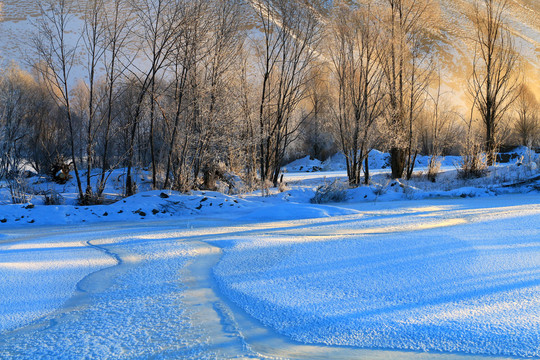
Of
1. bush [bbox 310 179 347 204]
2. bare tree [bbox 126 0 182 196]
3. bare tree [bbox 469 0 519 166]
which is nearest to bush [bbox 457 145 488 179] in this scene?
bare tree [bbox 469 0 519 166]

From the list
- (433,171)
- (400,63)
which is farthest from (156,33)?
(433,171)

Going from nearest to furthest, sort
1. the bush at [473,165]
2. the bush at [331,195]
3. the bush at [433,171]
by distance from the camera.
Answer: the bush at [331,195]
the bush at [473,165]
the bush at [433,171]

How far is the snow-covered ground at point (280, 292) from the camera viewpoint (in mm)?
1806

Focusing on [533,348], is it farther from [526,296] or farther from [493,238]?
[493,238]

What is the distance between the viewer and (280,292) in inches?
98.5

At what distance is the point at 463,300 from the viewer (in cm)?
226

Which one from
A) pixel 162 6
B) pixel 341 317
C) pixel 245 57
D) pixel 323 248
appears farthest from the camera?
pixel 245 57

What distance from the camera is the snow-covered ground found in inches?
71.1

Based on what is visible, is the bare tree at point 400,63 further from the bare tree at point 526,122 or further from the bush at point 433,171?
the bare tree at point 526,122

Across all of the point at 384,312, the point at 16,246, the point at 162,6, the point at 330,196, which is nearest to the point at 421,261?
the point at 384,312

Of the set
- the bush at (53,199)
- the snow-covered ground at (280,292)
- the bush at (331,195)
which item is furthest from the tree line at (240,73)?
the snow-covered ground at (280,292)

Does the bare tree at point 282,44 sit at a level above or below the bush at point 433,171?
above

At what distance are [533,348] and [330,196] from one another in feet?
26.2

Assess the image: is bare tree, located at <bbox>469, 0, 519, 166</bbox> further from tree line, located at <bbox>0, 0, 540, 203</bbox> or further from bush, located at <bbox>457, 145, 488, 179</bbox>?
bush, located at <bbox>457, 145, 488, 179</bbox>
